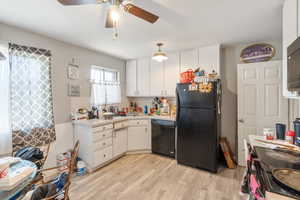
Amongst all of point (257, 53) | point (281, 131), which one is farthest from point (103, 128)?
point (257, 53)

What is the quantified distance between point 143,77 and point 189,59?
130cm

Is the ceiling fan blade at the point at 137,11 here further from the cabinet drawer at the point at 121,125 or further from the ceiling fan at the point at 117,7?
the cabinet drawer at the point at 121,125

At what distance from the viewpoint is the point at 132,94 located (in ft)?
14.0

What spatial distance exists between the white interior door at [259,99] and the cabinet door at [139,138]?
6.24ft

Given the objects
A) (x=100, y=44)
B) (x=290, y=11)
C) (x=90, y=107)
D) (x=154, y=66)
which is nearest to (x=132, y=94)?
(x=154, y=66)

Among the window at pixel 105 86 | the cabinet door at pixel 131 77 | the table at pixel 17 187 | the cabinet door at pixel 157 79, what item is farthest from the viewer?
the cabinet door at pixel 131 77

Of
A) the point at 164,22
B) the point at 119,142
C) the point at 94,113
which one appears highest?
the point at 164,22

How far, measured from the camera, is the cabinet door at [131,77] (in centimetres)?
422

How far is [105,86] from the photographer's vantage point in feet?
12.2

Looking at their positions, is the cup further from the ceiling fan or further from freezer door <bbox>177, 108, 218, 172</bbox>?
the ceiling fan

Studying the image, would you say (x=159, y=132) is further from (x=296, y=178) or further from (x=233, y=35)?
(x=296, y=178)

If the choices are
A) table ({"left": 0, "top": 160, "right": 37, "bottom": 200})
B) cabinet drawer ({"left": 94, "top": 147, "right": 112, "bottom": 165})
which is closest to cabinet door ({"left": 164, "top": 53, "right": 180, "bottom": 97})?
cabinet drawer ({"left": 94, "top": 147, "right": 112, "bottom": 165})

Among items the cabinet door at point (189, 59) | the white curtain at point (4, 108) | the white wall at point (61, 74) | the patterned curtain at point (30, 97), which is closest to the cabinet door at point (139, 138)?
the white wall at point (61, 74)

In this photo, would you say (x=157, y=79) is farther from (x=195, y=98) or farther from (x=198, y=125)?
(x=198, y=125)
